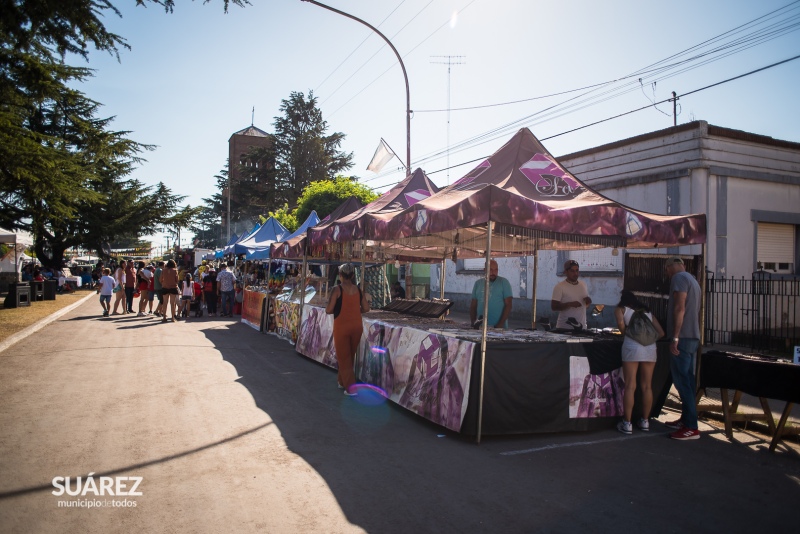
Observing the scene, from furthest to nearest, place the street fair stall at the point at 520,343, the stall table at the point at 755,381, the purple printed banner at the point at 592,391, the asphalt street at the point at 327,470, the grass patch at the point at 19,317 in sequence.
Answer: the grass patch at the point at 19,317 → the purple printed banner at the point at 592,391 → the street fair stall at the point at 520,343 → the stall table at the point at 755,381 → the asphalt street at the point at 327,470

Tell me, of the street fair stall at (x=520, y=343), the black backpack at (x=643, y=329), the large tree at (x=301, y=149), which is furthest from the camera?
the large tree at (x=301, y=149)

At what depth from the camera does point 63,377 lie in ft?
27.2

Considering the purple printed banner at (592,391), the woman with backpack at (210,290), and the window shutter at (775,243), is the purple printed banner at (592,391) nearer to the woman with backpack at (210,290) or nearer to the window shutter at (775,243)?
the window shutter at (775,243)

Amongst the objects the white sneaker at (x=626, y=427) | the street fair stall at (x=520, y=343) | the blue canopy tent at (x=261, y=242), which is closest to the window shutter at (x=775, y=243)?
the street fair stall at (x=520, y=343)

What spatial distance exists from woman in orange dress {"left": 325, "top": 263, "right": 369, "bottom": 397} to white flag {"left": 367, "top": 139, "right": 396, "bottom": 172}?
13719 mm

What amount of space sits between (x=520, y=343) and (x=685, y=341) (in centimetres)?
197

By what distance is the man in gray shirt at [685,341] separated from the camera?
6.16 metres

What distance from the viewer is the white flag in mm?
20938

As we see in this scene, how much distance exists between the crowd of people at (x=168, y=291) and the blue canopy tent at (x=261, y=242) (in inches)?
35.8

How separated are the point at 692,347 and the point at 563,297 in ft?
7.64

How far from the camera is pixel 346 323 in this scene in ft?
25.6

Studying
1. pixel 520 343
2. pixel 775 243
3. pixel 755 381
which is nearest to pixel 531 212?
pixel 520 343

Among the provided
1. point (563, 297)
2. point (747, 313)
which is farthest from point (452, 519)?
point (747, 313)

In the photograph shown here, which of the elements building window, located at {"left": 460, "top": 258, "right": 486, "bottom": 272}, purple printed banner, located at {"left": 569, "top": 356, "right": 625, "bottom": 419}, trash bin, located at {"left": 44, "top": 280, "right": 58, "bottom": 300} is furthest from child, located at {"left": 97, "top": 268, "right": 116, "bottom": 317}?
purple printed banner, located at {"left": 569, "top": 356, "right": 625, "bottom": 419}
